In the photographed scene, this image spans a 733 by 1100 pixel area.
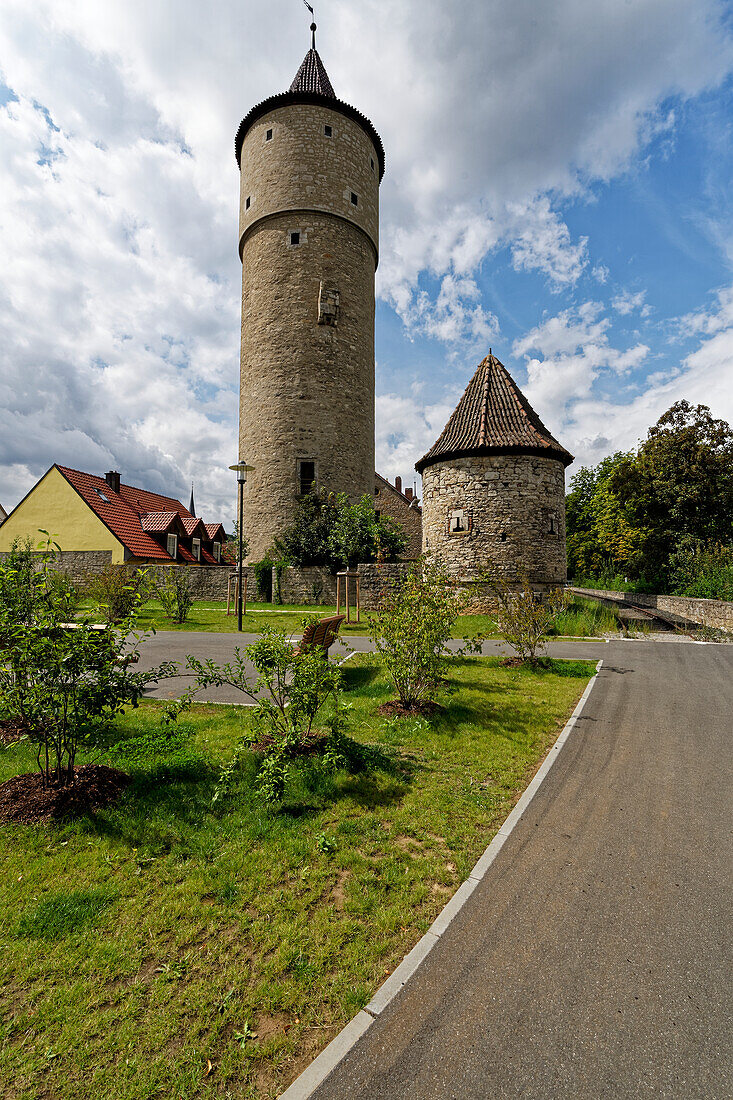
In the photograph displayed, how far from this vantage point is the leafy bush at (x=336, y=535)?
2222cm

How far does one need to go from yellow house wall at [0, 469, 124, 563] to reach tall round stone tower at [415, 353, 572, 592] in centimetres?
1898

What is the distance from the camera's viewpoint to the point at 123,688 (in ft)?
14.4

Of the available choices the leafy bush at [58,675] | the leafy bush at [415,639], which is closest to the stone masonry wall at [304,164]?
the leafy bush at [415,639]

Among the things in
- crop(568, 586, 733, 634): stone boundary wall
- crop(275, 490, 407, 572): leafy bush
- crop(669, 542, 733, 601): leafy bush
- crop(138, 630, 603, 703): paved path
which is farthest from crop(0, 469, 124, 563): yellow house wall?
crop(669, 542, 733, 601): leafy bush

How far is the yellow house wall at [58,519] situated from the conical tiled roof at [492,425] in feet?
63.0

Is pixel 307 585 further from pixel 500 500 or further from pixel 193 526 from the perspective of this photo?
pixel 193 526

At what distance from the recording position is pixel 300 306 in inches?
1001

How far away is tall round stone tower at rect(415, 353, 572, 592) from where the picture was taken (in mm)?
18297

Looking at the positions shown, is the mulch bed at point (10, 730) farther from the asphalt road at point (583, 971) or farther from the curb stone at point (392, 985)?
the asphalt road at point (583, 971)

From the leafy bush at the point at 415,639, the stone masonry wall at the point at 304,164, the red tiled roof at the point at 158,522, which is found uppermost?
the stone masonry wall at the point at 304,164

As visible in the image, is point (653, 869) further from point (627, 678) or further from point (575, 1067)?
point (627, 678)

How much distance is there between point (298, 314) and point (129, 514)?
16.1 metres

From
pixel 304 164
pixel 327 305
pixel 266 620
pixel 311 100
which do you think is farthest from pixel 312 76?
pixel 266 620

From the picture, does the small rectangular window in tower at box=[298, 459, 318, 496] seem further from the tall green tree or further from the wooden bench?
the tall green tree
